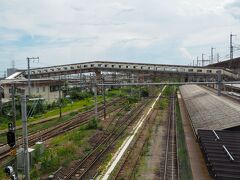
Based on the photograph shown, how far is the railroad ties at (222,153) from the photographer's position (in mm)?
12898

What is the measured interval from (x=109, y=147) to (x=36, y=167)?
6861mm

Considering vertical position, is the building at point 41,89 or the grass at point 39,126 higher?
the building at point 41,89

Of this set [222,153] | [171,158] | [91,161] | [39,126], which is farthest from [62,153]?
[39,126]

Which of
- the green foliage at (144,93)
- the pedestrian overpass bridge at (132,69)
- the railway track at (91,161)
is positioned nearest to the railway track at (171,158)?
the railway track at (91,161)

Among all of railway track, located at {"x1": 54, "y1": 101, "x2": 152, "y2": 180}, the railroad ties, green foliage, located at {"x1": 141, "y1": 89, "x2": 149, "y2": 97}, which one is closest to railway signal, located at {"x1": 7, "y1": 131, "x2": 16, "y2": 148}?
railway track, located at {"x1": 54, "y1": 101, "x2": 152, "y2": 180}

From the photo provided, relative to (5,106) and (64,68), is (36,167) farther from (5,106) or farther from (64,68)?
(64,68)

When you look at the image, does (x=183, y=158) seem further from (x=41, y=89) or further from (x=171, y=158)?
(x=41, y=89)

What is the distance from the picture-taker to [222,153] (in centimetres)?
1551

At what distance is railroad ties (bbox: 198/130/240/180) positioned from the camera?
42.3 feet

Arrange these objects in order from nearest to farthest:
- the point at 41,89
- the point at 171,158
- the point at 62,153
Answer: the point at 171,158 < the point at 62,153 < the point at 41,89

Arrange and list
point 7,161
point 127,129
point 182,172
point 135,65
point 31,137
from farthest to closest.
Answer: point 135,65, point 127,129, point 31,137, point 7,161, point 182,172

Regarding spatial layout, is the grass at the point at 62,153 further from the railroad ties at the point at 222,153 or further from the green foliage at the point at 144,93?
the green foliage at the point at 144,93

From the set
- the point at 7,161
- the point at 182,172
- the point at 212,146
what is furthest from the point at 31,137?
the point at 212,146

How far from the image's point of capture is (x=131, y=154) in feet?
75.8
